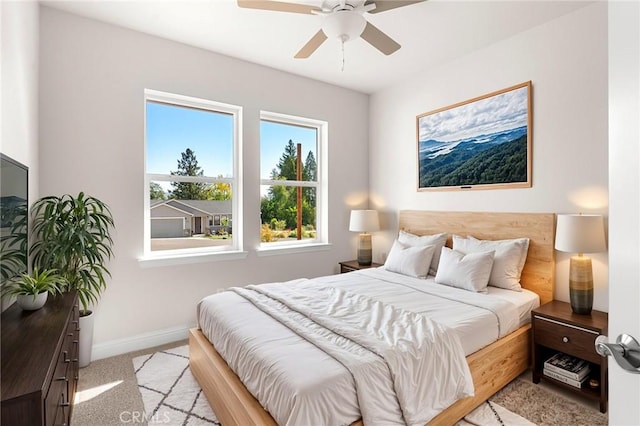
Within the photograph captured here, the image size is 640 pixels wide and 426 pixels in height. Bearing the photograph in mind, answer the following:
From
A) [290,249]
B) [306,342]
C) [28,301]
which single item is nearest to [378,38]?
[306,342]

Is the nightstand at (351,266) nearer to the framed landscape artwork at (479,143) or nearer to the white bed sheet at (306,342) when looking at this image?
the white bed sheet at (306,342)

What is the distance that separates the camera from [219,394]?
1839mm

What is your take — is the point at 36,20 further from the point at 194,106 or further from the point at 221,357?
the point at 221,357

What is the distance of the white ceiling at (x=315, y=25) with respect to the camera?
2562 mm

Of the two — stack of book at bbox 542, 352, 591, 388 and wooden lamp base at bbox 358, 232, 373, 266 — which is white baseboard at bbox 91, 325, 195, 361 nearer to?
wooden lamp base at bbox 358, 232, 373, 266

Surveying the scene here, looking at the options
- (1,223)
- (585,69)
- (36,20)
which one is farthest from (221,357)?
(585,69)

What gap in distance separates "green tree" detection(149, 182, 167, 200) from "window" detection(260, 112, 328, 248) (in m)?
1.07

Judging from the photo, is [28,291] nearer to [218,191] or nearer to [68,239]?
[68,239]

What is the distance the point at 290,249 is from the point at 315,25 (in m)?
2.37

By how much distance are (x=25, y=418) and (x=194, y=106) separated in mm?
3006

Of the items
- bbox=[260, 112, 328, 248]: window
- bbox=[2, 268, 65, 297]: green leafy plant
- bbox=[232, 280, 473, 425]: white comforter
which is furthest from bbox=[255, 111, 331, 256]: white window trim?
bbox=[2, 268, 65, 297]: green leafy plant

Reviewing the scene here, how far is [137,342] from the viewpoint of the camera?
9.75ft

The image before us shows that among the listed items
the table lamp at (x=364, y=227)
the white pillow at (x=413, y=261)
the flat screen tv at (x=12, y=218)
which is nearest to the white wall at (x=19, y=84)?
the flat screen tv at (x=12, y=218)

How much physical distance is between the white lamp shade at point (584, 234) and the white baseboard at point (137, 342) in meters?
3.42
